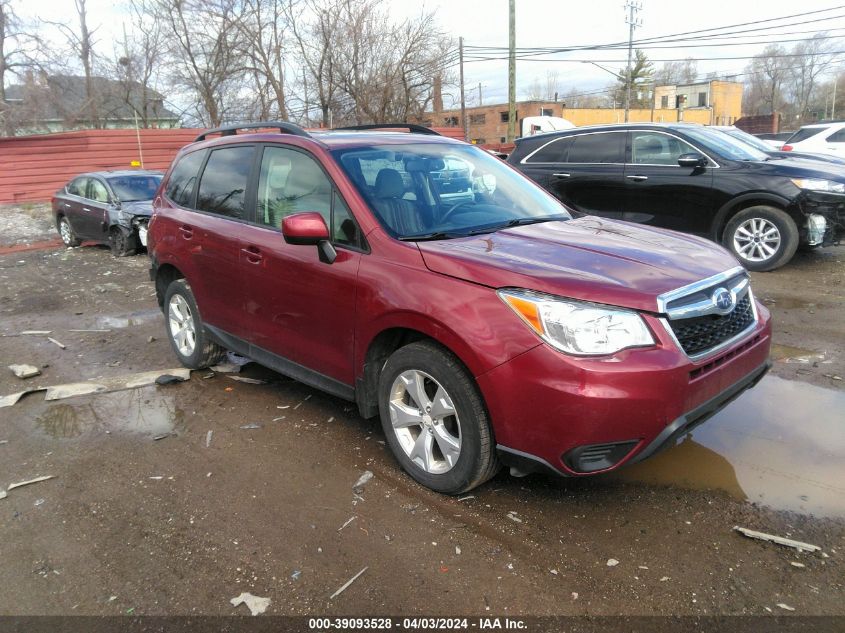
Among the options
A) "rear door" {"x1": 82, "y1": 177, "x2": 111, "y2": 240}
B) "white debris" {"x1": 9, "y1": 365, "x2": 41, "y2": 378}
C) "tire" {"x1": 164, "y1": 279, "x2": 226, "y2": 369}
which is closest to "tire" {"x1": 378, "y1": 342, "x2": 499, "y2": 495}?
"tire" {"x1": 164, "y1": 279, "x2": 226, "y2": 369}

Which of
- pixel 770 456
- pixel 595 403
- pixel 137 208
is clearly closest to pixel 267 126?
pixel 595 403

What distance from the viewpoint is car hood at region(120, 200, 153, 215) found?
11352 mm

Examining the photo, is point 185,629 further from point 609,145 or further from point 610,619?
point 609,145

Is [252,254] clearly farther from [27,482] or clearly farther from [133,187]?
[133,187]

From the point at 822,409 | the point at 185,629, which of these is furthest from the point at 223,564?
the point at 822,409

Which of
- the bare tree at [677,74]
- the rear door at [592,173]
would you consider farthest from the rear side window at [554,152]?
the bare tree at [677,74]

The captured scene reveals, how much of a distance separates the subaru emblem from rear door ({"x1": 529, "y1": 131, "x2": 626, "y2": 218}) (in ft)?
18.8

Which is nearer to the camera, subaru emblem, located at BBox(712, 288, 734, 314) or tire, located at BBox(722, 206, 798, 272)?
subaru emblem, located at BBox(712, 288, 734, 314)

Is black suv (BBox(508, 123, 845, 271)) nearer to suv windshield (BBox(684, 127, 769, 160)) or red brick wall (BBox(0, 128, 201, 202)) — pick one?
suv windshield (BBox(684, 127, 769, 160))

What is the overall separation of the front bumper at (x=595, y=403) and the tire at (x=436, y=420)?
0.39 ft

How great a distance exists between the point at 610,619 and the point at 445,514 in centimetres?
94

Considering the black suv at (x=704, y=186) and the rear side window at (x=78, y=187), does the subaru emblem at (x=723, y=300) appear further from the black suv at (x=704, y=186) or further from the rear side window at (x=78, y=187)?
the rear side window at (x=78, y=187)

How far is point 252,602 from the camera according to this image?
2547 millimetres

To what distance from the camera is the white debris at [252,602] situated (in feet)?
8.21
